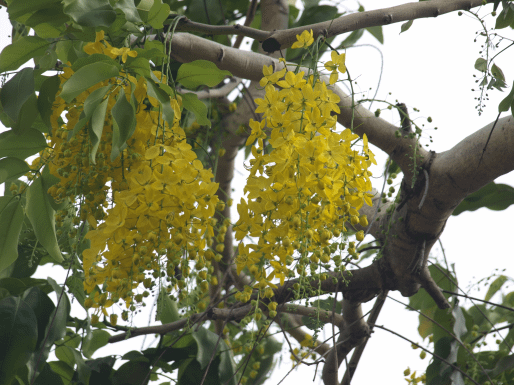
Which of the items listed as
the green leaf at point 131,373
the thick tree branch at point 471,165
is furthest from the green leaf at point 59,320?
the thick tree branch at point 471,165

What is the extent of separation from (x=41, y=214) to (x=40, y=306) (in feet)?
1.05

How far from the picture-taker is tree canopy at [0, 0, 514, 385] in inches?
28.2

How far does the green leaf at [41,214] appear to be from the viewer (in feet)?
2.88

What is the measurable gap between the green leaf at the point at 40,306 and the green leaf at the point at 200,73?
622mm

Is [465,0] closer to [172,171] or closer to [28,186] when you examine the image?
[172,171]

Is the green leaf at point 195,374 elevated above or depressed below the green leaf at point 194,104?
below

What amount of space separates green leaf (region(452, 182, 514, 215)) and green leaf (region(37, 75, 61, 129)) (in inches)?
41.8

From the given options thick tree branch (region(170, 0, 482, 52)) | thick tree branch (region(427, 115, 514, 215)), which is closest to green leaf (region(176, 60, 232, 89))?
thick tree branch (region(170, 0, 482, 52))

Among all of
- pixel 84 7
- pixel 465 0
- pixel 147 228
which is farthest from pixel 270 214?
pixel 465 0

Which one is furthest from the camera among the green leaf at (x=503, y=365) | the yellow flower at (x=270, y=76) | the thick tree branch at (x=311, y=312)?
the green leaf at (x=503, y=365)

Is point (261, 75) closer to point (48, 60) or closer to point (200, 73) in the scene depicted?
point (200, 73)

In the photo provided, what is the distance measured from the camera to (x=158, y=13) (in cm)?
79

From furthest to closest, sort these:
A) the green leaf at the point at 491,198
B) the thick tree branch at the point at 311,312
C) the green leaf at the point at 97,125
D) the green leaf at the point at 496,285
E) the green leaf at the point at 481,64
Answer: the green leaf at the point at 496,285
the green leaf at the point at 491,198
the green leaf at the point at 481,64
the thick tree branch at the point at 311,312
the green leaf at the point at 97,125

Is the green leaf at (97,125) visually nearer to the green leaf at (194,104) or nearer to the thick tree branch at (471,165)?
the green leaf at (194,104)
